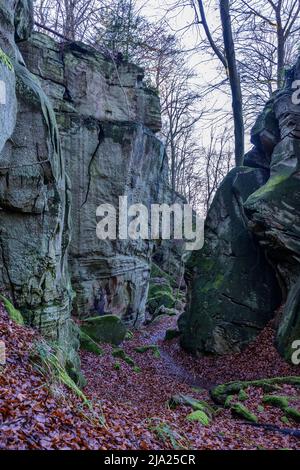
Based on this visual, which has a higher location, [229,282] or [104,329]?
[229,282]

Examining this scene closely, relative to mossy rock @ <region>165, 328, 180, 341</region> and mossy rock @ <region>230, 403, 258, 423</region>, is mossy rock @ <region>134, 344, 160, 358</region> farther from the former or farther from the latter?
mossy rock @ <region>230, 403, 258, 423</region>

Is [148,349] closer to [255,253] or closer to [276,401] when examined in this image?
[255,253]

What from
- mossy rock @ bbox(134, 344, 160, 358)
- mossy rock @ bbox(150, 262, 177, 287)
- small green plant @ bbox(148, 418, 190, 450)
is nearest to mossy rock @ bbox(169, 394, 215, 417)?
small green plant @ bbox(148, 418, 190, 450)

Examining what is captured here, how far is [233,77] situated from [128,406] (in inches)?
474

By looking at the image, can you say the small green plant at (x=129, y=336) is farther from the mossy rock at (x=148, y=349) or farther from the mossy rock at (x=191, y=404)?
the mossy rock at (x=191, y=404)

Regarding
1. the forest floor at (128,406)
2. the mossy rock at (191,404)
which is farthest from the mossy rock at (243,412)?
the mossy rock at (191,404)

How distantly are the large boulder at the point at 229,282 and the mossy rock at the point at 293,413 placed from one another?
17.6 ft

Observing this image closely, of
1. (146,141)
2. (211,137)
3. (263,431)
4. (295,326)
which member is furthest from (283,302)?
→ (211,137)

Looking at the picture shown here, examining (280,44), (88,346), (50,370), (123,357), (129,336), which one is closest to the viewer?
(50,370)

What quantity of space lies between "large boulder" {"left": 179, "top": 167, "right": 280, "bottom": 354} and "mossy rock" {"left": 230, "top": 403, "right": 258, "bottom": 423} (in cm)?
517

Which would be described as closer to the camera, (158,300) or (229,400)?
(229,400)

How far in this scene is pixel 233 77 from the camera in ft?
45.9

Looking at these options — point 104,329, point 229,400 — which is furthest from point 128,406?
point 104,329

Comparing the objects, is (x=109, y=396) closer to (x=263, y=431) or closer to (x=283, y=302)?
(x=263, y=431)
